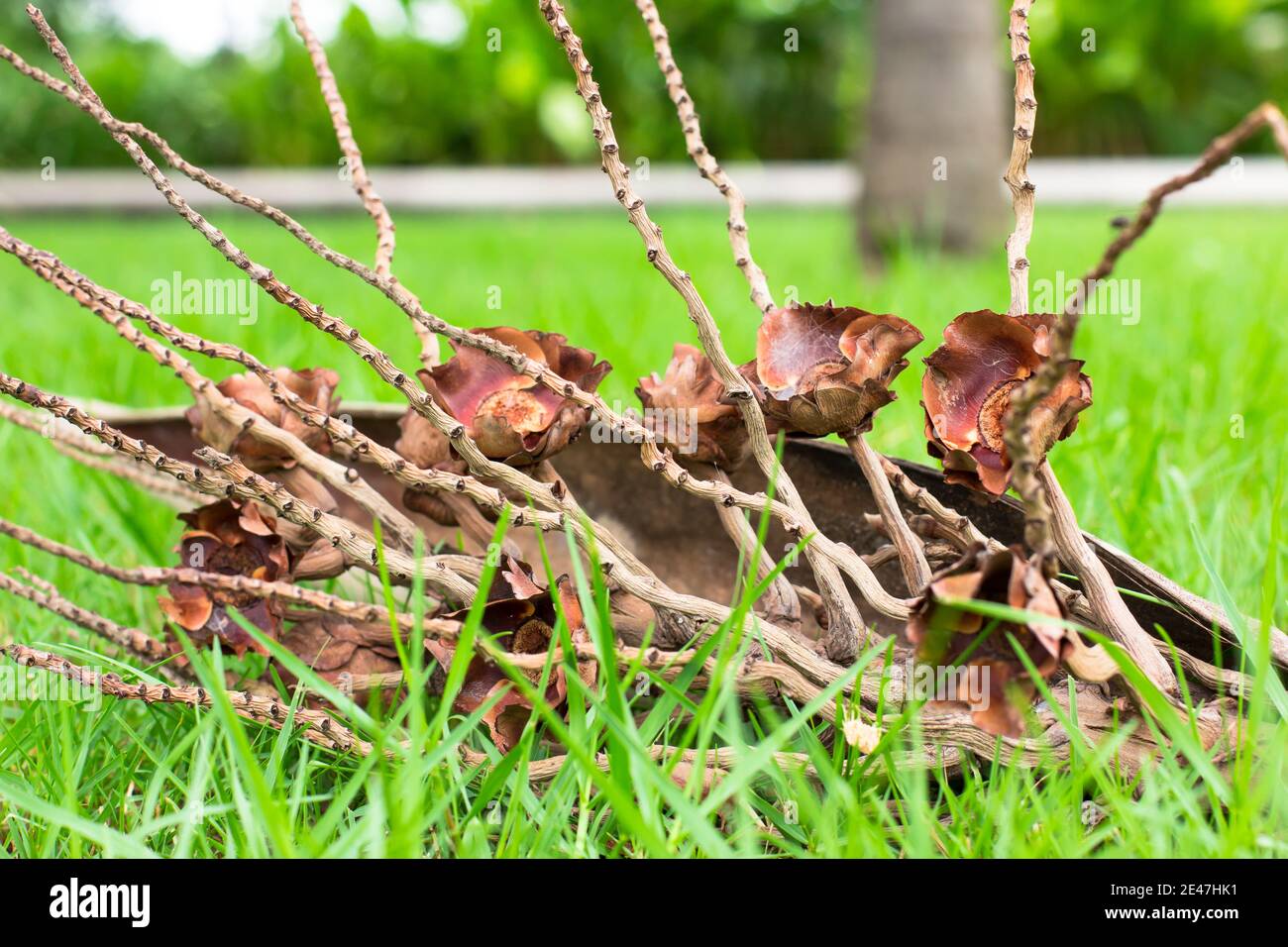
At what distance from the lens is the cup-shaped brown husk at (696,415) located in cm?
82

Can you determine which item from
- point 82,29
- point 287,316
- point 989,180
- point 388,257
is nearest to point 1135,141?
point 989,180

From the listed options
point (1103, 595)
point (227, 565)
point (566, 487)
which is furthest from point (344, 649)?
point (1103, 595)

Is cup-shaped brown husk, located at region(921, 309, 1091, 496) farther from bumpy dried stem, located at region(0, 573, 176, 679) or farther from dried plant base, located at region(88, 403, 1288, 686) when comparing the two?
bumpy dried stem, located at region(0, 573, 176, 679)

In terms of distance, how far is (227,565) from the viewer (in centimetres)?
88

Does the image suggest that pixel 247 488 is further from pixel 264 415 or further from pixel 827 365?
pixel 827 365

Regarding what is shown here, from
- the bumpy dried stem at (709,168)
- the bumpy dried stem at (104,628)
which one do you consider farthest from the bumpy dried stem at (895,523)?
the bumpy dried stem at (104,628)

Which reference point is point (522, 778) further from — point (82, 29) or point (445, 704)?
point (82, 29)

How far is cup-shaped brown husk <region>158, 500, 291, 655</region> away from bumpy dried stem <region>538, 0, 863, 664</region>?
37 cm

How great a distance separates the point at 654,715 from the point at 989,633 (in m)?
0.22

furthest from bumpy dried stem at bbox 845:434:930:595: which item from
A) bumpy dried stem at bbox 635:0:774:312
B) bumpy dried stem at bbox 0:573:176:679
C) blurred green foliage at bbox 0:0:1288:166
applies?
blurred green foliage at bbox 0:0:1288:166

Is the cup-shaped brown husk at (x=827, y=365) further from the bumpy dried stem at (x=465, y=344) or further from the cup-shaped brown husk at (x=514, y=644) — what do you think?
the cup-shaped brown husk at (x=514, y=644)

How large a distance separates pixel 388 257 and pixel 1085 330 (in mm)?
1609

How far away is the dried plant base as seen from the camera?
0.86 metres
